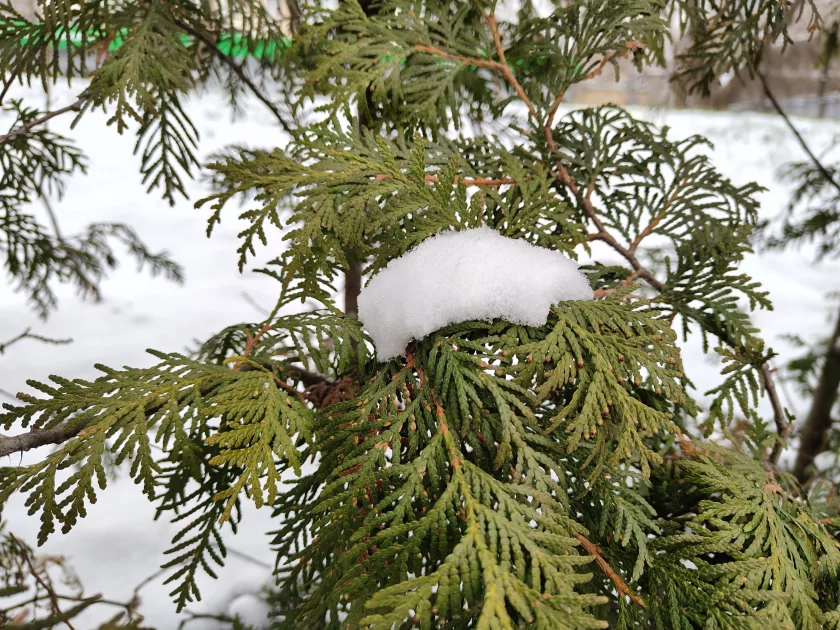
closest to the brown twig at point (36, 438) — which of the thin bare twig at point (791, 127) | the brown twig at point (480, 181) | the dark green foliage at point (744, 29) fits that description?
the brown twig at point (480, 181)

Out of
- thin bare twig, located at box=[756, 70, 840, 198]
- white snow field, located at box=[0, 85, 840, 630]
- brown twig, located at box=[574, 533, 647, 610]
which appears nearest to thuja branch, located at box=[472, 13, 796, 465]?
brown twig, located at box=[574, 533, 647, 610]

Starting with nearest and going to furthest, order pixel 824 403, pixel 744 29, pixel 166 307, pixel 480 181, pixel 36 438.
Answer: pixel 36 438
pixel 480 181
pixel 744 29
pixel 824 403
pixel 166 307

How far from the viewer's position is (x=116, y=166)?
3.41 metres

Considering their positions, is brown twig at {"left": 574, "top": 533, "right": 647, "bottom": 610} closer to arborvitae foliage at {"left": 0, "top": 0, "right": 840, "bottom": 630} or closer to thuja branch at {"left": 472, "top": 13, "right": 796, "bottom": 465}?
arborvitae foliage at {"left": 0, "top": 0, "right": 840, "bottom": 630}

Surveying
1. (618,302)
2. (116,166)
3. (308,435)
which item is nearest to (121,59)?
(308,435)

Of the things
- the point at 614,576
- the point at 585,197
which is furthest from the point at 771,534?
the point at 585,197

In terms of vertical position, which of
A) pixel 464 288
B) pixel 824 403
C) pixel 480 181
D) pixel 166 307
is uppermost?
pixel 480 181

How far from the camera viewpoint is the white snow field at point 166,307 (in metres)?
1.62

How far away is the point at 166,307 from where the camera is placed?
8.29 feet

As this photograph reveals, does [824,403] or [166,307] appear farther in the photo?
[166,307]

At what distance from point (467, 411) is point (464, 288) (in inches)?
5.2

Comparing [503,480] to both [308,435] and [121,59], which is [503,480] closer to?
[308,435]

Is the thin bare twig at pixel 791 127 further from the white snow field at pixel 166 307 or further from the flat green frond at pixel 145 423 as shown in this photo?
the flat green frond at pixel 145 423

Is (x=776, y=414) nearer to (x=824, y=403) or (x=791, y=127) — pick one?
(x=791, y=127)
